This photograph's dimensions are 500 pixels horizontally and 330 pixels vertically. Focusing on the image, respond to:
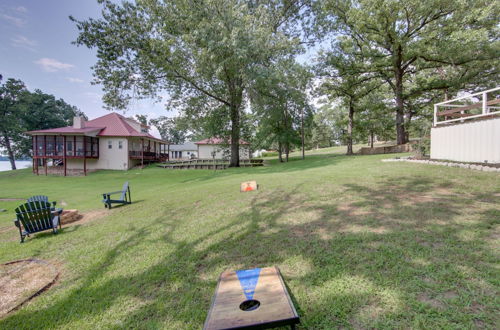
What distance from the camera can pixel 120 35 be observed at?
51.1ft

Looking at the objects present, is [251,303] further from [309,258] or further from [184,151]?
[184,151]

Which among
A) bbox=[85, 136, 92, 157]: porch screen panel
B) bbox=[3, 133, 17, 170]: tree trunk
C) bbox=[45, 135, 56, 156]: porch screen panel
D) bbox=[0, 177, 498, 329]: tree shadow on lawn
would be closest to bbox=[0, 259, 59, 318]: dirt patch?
bbox=[0, 177, 498, 329]: tree shadow on lawn

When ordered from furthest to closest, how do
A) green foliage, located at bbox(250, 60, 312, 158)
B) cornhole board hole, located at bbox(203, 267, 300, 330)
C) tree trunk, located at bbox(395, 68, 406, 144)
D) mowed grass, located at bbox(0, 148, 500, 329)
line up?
green foliage, located at bbox(250, 60, 312, 158)
tree trunk, located at bbox(395, 68, 406, 144)
mowed grass, located at bbox(0, 148, 500, 329)
cornhole board hole, located at bbox(203, 267, 300, 330)

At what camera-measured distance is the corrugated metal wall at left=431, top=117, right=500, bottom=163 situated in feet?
24.4

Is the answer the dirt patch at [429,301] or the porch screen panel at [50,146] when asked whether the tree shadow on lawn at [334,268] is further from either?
the porch screen panel at [50,146]

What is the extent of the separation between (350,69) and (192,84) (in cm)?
1347

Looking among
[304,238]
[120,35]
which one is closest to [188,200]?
[304,238]

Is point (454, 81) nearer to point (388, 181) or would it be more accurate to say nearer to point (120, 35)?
point (388, 181)

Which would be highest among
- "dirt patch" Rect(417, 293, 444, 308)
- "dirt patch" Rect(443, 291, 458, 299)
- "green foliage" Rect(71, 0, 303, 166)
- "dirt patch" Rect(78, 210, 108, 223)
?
"green foliage" Rect(71, 0, 303, 166)

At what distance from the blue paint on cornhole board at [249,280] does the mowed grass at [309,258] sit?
369 millimetres

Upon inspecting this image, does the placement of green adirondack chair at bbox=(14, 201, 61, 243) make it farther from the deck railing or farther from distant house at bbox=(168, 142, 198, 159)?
distant house at bbox=(168, 142, 198, 159)

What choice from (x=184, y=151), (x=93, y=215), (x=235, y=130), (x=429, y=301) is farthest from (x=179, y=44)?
(x=184, y=151)

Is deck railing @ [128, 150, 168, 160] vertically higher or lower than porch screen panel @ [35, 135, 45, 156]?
lower

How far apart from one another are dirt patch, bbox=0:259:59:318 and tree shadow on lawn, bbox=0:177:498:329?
0.44 m
